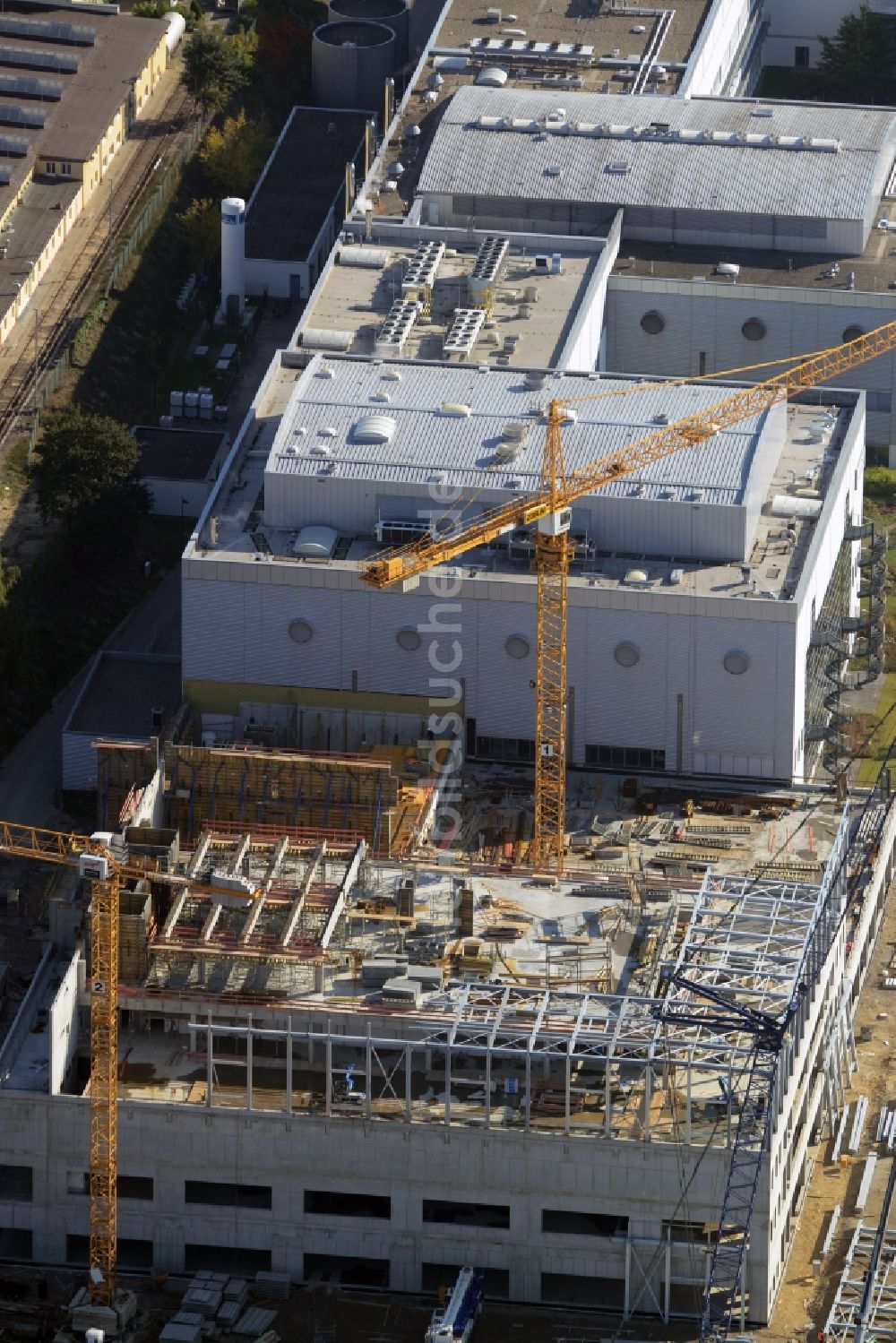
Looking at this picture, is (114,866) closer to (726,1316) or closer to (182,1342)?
(182,1342)

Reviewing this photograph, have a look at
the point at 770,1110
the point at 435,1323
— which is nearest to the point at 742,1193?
the point at 770,1110

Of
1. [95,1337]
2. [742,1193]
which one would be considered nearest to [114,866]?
[95,1337]

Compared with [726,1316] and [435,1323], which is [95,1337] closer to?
[435,1323]

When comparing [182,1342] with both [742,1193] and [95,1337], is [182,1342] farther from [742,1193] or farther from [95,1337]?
[742,1193]

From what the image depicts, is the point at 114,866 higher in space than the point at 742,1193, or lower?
higher

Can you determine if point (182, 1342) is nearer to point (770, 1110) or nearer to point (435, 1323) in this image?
point (435, 1323)

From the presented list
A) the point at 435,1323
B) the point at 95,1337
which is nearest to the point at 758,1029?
the point at 435,1323

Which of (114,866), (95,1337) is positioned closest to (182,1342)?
(95,1337)
